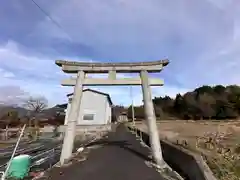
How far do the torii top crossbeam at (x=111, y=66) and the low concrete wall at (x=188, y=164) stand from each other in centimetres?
367

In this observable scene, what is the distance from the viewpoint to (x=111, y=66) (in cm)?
1159

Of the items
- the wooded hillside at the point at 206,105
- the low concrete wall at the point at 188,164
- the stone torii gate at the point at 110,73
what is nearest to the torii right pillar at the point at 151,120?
the stone torii gate at the point at 110,73

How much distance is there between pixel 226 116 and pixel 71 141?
47.8m

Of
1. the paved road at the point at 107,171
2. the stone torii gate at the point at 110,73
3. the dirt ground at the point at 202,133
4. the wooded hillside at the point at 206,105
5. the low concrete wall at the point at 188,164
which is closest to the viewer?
the low concrete wall at the point at 188,164

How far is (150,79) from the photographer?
11.4 metres

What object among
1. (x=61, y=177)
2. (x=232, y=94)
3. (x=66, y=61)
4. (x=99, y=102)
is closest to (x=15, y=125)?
(x=99, y=102)

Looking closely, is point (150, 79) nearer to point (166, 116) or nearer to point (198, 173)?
point (198, 173)

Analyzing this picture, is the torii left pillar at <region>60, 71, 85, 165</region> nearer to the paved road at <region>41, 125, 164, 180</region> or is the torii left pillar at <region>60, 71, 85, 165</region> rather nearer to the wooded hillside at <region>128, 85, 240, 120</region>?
the paved road at <region>41, 125, 164, 180</region>

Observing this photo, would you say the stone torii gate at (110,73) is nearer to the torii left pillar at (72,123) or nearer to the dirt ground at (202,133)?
the torii left pillar at (72,123)

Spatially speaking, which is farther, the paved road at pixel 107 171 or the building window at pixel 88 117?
the building window at pixel 88 117

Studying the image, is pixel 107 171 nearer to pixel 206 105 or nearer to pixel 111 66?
pixel 111 66

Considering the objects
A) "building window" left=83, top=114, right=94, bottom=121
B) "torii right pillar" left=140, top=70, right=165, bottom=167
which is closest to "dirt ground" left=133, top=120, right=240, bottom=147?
"torii right pillar" left=140, top=70, right=165, bottom=167

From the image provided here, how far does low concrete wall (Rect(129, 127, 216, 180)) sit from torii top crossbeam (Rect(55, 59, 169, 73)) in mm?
3668

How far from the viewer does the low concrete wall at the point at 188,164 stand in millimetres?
6148
